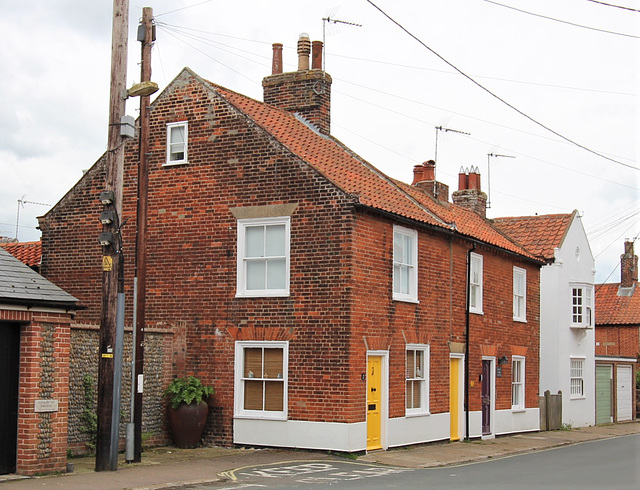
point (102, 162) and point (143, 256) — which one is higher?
point (102, 162)

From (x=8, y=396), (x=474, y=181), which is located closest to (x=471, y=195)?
(x=474, y=181)

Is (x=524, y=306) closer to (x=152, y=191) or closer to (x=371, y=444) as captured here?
(x=371, y=444)

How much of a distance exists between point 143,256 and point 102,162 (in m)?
5.83

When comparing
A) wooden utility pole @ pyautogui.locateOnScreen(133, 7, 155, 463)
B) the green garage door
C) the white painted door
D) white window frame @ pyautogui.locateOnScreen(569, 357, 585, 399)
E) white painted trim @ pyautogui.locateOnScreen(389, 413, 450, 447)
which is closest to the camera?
wooden utility pole @ pyautogui.locateOnScreen(133, 7, 155, 463)

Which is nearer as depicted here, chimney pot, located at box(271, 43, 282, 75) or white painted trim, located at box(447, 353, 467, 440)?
white painted trim, located at box(447, 353, 467, 440)

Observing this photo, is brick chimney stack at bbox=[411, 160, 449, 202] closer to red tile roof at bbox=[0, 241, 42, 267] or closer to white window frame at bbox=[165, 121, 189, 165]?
white window frame at bbox=[165, 121, 189, 165]

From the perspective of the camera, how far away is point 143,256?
17.3 metres

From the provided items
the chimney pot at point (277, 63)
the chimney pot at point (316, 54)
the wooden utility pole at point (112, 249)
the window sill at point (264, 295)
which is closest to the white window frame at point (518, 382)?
the window sill at point (264, 295)

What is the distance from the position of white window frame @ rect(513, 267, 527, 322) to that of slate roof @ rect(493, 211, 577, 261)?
6.50 feet

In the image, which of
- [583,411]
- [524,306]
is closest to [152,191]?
[524,306]

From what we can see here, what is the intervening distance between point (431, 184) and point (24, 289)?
1693 centimetres

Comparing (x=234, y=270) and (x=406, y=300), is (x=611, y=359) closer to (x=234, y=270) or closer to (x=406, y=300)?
(x=406, y=300)

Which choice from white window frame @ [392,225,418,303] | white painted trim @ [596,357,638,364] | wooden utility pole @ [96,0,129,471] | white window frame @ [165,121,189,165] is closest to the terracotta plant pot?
wooden utility pole @ [96,0,129,471]

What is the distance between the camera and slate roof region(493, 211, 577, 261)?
32156mm
